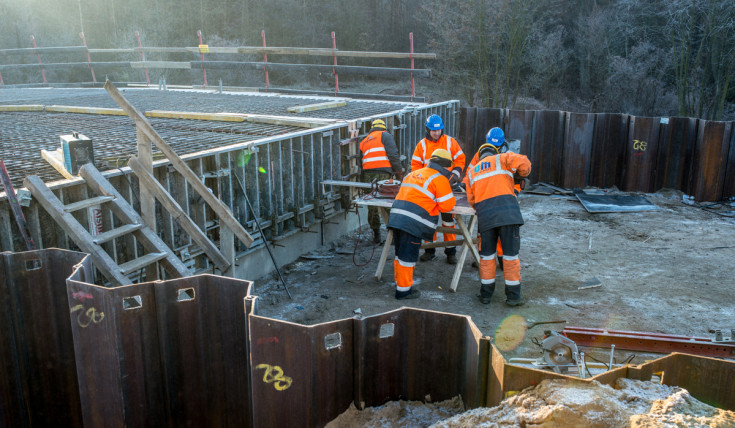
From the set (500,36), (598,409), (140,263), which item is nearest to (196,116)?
(140,263)

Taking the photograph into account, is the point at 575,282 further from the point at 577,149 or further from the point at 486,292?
the point at 577,149

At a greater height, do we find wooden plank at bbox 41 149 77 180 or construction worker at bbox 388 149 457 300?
wooden plank at bbox 41 149 77 180

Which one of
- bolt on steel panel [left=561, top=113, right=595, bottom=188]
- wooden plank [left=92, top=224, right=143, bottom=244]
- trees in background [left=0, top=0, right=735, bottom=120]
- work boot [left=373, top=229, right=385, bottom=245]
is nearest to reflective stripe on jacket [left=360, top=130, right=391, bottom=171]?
work boot [left=373, top=229, right=385, bottom=245]

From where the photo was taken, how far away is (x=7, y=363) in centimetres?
433

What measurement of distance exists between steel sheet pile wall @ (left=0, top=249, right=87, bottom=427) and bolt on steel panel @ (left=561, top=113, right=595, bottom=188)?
1200 cm

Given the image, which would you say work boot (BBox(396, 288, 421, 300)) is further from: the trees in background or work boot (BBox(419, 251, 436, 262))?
the trees in background

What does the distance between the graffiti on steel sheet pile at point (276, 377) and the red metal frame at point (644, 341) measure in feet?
12.9

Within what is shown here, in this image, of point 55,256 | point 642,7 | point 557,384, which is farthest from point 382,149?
point 642,7

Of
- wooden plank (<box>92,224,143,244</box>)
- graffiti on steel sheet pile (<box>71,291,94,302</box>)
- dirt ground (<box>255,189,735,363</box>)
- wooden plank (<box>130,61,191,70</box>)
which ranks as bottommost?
dirt ground (<box>255,189,735,363</box>)

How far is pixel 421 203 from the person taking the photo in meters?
7.23

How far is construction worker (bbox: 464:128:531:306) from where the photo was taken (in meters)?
7.14

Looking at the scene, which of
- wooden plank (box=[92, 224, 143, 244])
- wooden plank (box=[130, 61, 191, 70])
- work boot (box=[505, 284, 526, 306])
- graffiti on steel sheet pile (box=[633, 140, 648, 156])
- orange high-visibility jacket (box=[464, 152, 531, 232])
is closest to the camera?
wooden plank (box=[92, 224, 143, 244])

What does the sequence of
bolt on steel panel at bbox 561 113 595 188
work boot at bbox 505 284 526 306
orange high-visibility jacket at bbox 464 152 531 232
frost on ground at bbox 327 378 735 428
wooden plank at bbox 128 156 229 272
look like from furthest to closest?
bolt on steel panel at bbox 561 113 595 188 < work boot at bbox 505 284 526 306 < orange high-visibility jacket at bbox 464 152 531 232 < wooden plank at bbox 128 156 229 272 < frost on ground at bbox 327 378 735 428

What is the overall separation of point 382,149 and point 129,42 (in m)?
28.6
